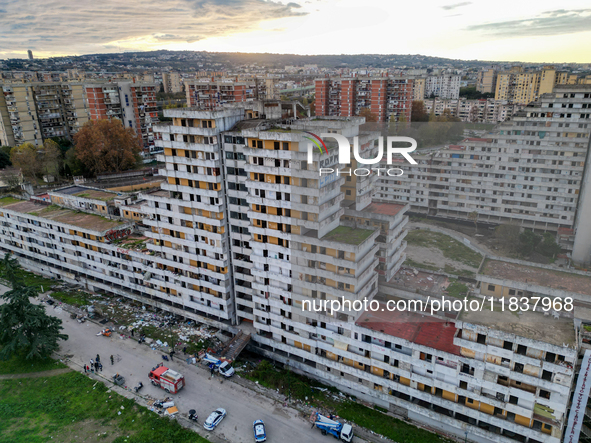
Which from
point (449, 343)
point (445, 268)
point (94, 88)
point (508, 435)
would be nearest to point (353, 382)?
point (449, 343)

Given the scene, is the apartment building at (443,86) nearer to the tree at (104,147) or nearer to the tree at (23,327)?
the tree at (104,147)

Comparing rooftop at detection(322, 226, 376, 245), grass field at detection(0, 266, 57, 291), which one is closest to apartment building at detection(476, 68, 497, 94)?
rooftop at detection(322, 226, 376, 245)

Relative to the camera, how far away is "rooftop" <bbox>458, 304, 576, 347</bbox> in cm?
2047

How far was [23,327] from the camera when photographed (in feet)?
96.2

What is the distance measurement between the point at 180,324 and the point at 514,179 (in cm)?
4643

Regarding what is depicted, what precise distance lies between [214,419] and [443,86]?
138 meters

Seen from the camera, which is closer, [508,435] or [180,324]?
[508,435]

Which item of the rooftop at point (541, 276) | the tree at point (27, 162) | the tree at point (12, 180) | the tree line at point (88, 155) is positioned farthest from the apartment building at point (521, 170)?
the tree at point (12, 180)

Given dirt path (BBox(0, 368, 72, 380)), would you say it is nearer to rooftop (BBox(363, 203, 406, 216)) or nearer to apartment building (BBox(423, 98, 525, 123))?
rooftop (BBox(363, 203, 406, 216))

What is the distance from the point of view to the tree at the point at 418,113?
8944cm

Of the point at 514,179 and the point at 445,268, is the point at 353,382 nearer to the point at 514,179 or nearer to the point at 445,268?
the point at 445,268

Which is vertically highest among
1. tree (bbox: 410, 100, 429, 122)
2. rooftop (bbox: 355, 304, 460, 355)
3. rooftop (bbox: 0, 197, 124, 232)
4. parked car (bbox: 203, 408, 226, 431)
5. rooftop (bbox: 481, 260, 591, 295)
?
tree (bbox: 410, 100, 429, 122)

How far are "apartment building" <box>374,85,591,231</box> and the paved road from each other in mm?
39071

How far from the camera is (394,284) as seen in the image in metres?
34.1
